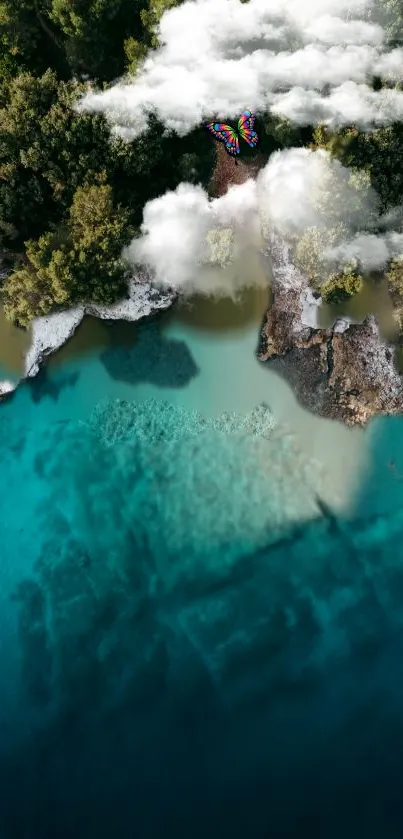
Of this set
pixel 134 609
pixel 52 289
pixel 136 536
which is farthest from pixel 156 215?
pixel 134 609

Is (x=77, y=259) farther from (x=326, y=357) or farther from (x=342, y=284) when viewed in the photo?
(x=326, y=357)

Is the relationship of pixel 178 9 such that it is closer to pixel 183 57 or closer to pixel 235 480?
pixel 183 57

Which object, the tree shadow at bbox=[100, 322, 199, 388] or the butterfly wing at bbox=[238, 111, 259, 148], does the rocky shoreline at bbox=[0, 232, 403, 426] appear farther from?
the butterfly wing at bbox=[238, 111, 259, 148]

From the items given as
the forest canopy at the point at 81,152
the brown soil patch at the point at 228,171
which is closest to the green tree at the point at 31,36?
the forest canopy at the point at 81,152

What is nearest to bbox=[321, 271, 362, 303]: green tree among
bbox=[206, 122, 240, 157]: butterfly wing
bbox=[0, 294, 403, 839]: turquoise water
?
bbox=[0, 294, 403, 839]: turquoise water

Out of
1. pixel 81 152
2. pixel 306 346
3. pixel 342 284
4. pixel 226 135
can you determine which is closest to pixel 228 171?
pixel 226 135
